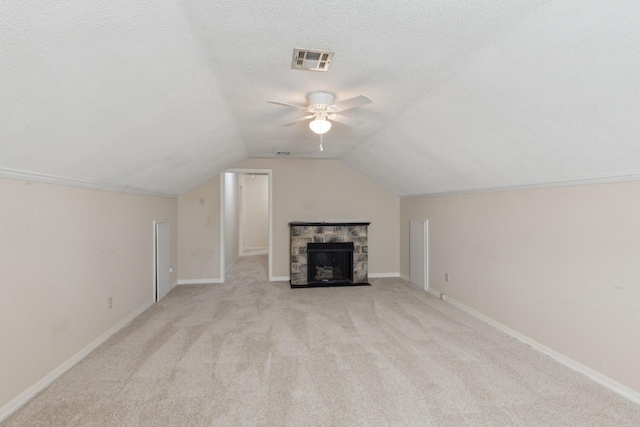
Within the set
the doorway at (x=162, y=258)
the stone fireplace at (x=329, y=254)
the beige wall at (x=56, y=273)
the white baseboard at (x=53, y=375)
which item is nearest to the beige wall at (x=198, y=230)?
the doorway at (x=162, y=258)

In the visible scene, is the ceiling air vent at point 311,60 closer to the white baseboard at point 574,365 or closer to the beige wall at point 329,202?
the white baseboard at point 574,365

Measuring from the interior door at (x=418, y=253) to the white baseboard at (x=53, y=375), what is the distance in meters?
4.41

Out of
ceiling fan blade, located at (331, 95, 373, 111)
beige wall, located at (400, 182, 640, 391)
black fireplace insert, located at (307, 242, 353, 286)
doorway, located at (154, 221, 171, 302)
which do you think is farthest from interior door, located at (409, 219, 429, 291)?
doorway, located at (154, 221, 171, 302)

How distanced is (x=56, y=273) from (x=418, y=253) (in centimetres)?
499

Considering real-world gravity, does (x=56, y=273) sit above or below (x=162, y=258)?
above

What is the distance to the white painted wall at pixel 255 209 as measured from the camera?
10945 millimetres

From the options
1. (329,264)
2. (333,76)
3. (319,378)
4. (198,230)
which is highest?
(333,76)

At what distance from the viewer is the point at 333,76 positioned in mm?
2514

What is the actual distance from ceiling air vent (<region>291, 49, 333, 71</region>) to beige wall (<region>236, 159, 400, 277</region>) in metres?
3.96

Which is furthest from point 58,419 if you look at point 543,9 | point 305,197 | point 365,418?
point 305,197

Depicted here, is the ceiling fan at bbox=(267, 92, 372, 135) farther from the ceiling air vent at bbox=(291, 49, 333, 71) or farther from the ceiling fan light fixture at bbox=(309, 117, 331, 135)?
the ceiling air vent at bbox=(291, 49, 333, 71)

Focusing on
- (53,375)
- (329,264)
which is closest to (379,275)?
(329,264)

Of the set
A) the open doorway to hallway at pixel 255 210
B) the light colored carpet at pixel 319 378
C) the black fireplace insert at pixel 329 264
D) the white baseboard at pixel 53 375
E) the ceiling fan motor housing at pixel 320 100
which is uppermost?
the ceiling fan motor housing at pixel 320 100

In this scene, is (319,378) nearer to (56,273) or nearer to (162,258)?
(56,273)
